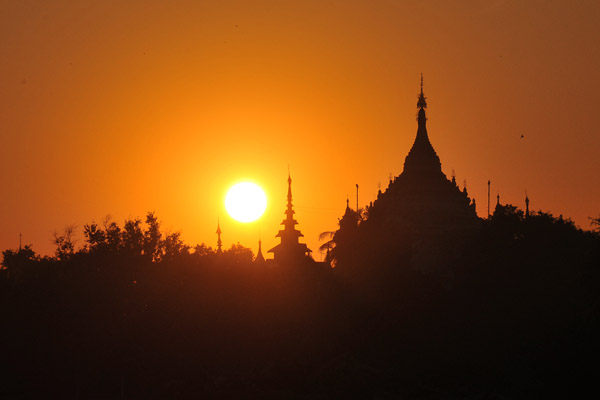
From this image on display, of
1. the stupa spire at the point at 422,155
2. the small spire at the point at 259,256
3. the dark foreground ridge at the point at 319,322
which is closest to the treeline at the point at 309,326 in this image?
the dark foreground ridge at the point at 319,322

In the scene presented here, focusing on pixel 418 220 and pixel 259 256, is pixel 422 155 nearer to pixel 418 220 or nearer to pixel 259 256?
pixel 418 220

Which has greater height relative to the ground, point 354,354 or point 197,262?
point 197,262

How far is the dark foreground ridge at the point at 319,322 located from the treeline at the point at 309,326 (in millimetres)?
108

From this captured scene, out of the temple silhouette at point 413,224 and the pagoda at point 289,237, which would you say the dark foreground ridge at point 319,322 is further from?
the pagoda at point 289,237

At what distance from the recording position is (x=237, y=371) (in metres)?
67.3

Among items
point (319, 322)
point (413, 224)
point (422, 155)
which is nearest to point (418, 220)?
point (413, 224)

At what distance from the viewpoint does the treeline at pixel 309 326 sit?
2491 inches

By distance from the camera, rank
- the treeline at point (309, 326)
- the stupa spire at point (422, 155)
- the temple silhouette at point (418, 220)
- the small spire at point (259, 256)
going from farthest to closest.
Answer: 1. the small spire at point (259, 256)
2. the stupa spire at point (422, 155)
3. the temple silhouette at point (418, 220)
4. the treeline at point (309, 326)

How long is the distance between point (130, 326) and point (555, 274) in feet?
92.6

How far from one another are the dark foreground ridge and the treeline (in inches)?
4.2

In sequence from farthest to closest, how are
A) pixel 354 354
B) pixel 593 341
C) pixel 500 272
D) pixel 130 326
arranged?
1. pixel 500 272
2. pixel 130 326
3. pixel 354 354
4. pixel 593 341

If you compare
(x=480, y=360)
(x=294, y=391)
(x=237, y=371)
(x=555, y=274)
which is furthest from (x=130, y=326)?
(x=555, y=274)

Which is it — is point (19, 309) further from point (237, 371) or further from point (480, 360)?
point (480, 360)

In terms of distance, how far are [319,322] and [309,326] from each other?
686 millimetres
